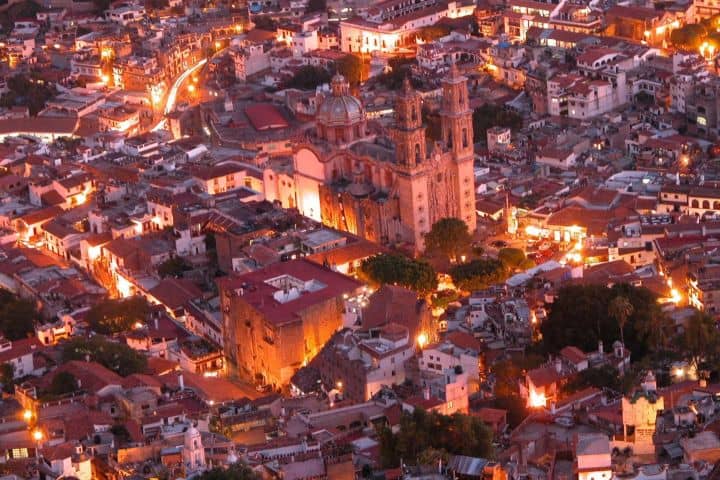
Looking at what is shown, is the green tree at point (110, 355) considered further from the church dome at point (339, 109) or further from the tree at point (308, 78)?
the tree at point (308, 78)

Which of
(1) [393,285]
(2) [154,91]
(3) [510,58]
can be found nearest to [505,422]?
(1) [393,285]

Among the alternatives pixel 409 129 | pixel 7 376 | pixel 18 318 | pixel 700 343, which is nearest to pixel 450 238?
pixel 409 129

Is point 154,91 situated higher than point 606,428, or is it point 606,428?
point 606,428

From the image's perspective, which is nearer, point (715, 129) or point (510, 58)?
point (715, 129)

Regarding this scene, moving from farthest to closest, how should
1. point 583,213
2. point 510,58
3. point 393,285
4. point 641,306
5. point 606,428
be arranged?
1. point 510,58
2. point 583,213
3. point 393,285
4. point 641,306
5. point 606,428

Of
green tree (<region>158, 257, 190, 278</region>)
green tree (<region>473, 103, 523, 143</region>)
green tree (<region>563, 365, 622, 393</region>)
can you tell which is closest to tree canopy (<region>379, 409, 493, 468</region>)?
green tree (<region>563, 365, 622, 393</region>)

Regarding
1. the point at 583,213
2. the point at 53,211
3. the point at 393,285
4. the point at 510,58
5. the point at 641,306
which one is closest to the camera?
the point at 641,306

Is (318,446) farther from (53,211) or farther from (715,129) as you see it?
(715,129)

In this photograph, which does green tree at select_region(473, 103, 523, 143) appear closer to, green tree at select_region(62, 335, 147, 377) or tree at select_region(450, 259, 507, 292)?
tree at select_region(450, 259, 507, 292)
